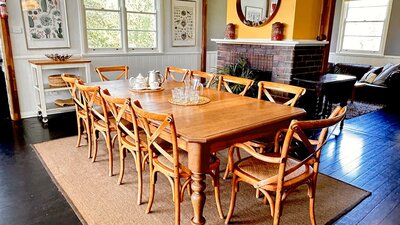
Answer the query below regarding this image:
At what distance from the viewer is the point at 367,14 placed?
6977mm

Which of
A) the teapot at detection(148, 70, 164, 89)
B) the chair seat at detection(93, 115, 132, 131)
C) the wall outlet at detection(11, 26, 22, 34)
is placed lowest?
the chair seat at detection(93, 115, 132, 131)

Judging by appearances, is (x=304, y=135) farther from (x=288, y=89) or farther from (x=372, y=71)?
(x=372, y=71)

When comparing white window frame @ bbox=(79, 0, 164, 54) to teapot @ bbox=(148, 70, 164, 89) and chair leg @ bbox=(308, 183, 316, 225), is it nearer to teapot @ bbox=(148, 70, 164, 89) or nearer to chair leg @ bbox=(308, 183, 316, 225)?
teapot @ bbox=(148, 70, 164, 89)

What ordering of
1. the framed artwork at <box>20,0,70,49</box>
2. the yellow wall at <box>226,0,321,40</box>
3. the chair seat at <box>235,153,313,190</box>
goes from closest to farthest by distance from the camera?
1. the chair seat at <box>235,153,313,190</box>
2. the yellow wall at <box>226,0,321,40</box>
3. the framed artwork at <box>20,0,70,49</box>

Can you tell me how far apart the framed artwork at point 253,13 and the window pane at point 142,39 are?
2.00 meters

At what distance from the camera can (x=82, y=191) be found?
8.15 ft

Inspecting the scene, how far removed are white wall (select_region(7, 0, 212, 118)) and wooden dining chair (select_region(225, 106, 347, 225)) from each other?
3.71 meters

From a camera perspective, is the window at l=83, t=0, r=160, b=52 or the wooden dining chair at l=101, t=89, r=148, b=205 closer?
the wooden dining chair at l=101, t=89, r=148, b=205

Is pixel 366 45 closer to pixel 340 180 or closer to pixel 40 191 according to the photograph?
pixel 340 180

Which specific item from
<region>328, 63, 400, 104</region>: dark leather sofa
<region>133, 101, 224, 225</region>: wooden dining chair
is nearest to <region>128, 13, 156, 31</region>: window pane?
<region>133, 101, 224, 225</region>: wooden dining chair

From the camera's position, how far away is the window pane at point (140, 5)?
5140 millimetres

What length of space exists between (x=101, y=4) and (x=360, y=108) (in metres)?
4.99

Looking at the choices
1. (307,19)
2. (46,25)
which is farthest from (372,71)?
(46,25)

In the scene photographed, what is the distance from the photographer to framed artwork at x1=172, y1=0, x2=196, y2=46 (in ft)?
18.6
